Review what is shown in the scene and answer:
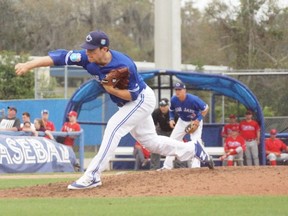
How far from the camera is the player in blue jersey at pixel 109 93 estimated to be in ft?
38.2

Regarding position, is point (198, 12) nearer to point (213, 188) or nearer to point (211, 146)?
point (211, 146)

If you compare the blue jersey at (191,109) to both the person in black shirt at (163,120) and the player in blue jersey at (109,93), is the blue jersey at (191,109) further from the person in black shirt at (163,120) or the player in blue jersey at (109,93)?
the player in blue jersey at (109,93)

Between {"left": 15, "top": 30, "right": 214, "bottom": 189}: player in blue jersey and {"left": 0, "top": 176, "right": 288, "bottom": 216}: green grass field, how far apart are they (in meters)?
0.94

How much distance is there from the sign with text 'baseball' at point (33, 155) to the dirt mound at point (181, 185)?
7.64 meters

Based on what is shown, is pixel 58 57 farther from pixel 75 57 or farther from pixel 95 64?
pixel 95 64

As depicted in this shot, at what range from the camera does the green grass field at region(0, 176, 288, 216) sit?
381 inches

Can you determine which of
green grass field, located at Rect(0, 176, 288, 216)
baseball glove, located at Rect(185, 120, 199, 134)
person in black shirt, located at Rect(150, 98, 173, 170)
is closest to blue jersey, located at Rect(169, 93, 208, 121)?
baseball glove, located at Rect(185, 120, 199, 134)

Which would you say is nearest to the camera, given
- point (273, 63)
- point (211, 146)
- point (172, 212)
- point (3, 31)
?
point (172, 212)

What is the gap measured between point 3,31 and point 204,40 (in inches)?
536

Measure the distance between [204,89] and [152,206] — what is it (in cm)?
1379

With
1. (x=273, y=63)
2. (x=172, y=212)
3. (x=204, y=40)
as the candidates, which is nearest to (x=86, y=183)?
Answer: (x=172, y=212)

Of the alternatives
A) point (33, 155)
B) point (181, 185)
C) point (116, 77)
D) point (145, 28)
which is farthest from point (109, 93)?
point (145, 28)

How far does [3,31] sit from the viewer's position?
160ft

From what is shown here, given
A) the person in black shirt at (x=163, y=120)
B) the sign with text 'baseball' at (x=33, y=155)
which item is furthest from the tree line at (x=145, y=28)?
the sign with text 'baseball' at (x=33, y=155)
